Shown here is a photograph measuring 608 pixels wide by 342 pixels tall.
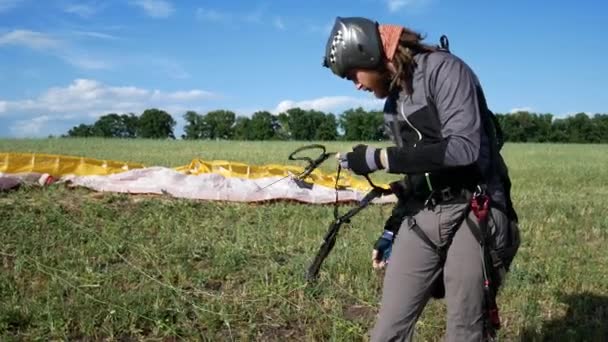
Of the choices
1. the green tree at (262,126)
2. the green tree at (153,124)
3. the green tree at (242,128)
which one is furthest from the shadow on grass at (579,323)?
the green tree at (153,124)

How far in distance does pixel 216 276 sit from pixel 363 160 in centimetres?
315

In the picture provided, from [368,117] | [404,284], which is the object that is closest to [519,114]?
[368,117]

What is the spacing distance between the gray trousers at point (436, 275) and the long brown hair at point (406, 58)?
598mm

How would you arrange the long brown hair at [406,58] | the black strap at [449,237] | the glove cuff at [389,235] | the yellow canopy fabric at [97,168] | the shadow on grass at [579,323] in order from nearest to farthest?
the long brown hair at [406,58]
the black strap at [449,237]
the glove cuff at [389,235]
the shadow on grass at [579,323]
the yellow canopy fabric at [97,168]

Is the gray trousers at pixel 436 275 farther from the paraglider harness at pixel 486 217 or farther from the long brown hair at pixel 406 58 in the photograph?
the long brown hair at pixel 406 58

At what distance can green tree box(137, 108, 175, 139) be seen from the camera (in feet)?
289

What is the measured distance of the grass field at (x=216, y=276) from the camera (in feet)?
15.6

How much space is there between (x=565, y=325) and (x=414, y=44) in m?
3.39

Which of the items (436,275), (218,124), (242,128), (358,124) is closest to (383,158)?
(436,275)

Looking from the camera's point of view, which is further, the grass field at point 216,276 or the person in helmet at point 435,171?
the grass field at point 216,276

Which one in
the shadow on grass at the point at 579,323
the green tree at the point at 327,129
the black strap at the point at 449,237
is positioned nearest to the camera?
the black strap at the point at 449,237

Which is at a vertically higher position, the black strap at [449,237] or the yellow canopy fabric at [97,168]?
the black strap at [449,237]

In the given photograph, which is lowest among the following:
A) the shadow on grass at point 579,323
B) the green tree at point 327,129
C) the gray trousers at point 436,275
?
the shadow on grass at point 579,323

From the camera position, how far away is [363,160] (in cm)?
289
